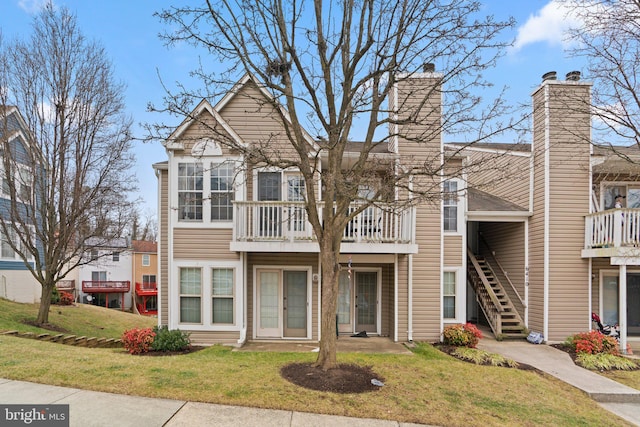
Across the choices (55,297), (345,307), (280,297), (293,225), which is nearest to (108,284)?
(55,297)

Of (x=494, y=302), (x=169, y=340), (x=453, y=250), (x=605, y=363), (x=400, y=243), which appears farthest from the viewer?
(x=494, y=302)

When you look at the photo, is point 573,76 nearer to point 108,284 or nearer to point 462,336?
point 462,336

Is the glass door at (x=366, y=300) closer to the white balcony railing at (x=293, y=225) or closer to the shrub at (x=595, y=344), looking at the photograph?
the white balcony railing at (x=293, y=225)

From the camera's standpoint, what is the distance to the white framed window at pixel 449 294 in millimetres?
10977

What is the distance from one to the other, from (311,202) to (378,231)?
381 centimetres

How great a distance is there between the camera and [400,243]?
9719mm

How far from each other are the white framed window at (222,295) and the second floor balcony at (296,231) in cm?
103

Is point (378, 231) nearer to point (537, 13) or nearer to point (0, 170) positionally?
point (537, 13)

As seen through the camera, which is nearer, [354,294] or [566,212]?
[566,212]

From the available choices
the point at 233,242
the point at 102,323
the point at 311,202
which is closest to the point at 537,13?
the point at 311,202

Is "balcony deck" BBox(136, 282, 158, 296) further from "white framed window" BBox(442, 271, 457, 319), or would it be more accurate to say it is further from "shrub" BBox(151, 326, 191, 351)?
"white framed window" BBox(442, 271, 457, 319)

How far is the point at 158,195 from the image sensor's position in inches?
406

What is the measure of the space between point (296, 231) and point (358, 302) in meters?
3.50


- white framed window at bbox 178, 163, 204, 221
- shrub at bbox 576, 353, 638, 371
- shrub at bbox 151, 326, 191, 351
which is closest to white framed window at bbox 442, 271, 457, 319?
shrub at bbox 576, 353, 638, 371
